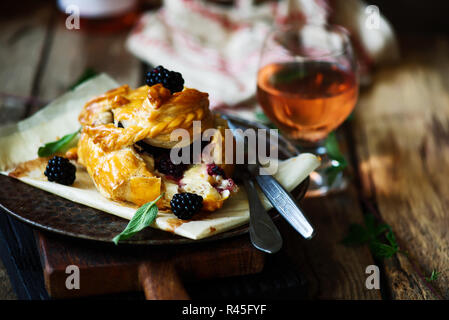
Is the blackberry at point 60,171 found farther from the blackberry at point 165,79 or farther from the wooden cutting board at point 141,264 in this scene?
the blackberry at point 165,79

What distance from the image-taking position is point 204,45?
297 centimetres

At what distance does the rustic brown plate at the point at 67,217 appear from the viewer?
146 cm

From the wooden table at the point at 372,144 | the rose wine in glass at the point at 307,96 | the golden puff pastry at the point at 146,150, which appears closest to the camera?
the golden puff pastry at the point at 146,150

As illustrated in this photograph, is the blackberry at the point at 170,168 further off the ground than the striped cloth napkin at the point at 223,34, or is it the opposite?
the blackberry at the point at 170,168

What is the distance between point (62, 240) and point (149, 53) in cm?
160

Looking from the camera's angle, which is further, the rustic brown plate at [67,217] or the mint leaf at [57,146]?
the mint leaf at [57,146]

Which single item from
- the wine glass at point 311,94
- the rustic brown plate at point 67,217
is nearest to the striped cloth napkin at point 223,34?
the wine glass at point 311,94

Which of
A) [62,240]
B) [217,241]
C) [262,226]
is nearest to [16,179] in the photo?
[62,240]

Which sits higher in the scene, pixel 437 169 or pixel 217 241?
pixel 217 241

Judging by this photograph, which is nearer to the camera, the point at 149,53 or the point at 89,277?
the point at 89,277

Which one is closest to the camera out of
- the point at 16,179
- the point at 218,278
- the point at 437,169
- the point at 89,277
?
the point at 89,277

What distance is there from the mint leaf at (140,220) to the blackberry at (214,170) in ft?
0.59

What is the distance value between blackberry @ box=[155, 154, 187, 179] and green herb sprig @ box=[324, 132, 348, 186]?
0.66 m
